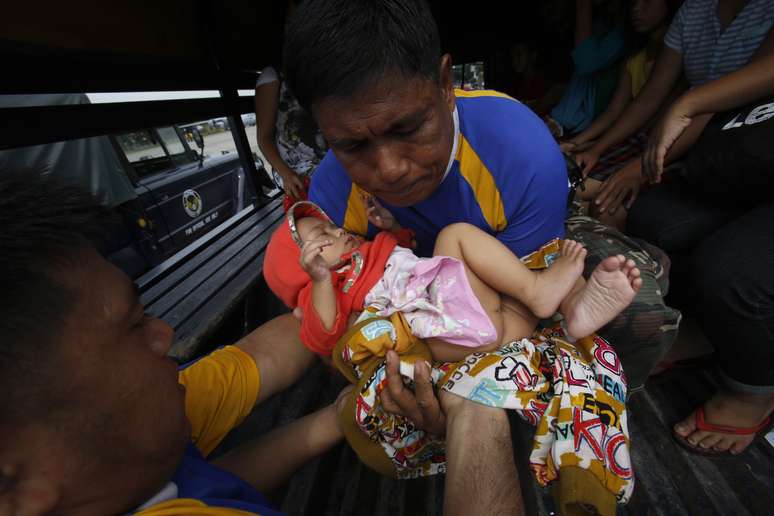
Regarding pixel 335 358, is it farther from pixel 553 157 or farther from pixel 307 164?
pixel 307 164

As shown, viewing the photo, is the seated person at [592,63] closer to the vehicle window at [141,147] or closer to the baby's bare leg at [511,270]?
the baby's bare leg at [511,270]

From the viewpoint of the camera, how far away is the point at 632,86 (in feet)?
8.02

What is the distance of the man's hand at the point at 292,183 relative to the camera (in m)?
2.66

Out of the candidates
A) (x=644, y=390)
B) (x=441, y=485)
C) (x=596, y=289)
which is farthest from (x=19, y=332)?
(x=644, y=390)

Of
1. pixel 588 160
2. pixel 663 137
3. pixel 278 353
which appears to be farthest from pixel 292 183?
pixel 663 137

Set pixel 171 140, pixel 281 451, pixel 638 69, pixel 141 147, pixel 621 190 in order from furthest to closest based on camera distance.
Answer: pixel 171 140 < pixel 141 147 < pixel 638 69 < pixel 621 190 < pixel 281 451

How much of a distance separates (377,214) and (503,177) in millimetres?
579

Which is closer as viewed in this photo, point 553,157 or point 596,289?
point 596,289

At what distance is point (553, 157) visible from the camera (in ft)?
4.08

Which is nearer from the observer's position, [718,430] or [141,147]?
[718,430]

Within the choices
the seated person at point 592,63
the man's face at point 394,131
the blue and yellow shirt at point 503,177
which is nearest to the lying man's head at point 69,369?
the man's face at point 394,131

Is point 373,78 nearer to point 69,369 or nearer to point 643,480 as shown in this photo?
point 69,369

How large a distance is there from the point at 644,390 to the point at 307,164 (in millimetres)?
2687

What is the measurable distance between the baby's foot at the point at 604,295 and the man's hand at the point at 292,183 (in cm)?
218
